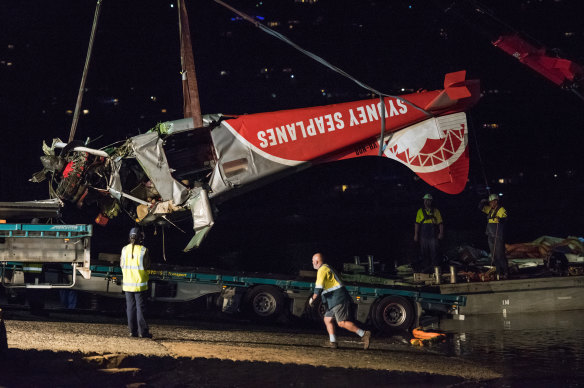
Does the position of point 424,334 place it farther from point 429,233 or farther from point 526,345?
point 429,233

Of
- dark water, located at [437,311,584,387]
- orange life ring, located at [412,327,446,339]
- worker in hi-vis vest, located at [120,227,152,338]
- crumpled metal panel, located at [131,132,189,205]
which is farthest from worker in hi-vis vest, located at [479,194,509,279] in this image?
worker in hi-vis vest, located at [120,227,152,338]

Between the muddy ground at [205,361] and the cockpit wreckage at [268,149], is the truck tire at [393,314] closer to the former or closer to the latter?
the muddy ground at [205,361]

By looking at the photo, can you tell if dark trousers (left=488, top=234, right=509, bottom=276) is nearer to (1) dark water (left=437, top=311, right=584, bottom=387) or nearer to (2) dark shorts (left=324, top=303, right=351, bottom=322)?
(1) dark water (left=437, top=311, right=584, bottom=387)

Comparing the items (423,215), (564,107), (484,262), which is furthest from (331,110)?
(564,107)

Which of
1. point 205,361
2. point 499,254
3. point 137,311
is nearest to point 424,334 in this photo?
point 499,254

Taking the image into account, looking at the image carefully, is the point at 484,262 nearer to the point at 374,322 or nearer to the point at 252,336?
the point at 374,322

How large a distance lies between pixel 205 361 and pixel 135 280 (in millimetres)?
2109

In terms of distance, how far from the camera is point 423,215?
17.3 metres

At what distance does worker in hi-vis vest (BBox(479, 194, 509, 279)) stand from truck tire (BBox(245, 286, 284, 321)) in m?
5.44

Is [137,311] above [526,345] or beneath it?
above

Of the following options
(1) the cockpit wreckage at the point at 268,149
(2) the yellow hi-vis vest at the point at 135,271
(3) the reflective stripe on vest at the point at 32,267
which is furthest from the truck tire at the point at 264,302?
(3) the reflective stripe on vest at the point at 32,267

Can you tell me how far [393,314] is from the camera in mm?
14492

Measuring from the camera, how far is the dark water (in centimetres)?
1023

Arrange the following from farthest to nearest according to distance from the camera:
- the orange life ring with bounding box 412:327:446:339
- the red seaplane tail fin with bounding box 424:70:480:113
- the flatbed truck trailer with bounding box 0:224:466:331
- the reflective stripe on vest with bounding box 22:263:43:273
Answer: the flatbed truck trailer with bounding box 0:224:466:331, the orange life ring with bounding box 412:327:446:339, the reflective stripe on vest with bounding box 22:263:43:273, the red seaplane tail fin with bounding box 424:70:480:113
